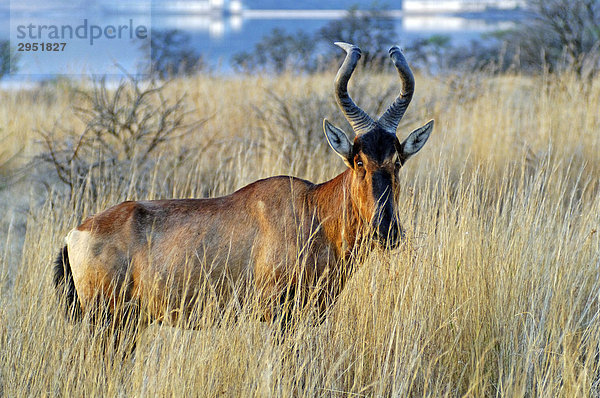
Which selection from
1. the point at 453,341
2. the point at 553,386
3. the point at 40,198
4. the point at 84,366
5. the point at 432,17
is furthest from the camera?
the point at 432,17

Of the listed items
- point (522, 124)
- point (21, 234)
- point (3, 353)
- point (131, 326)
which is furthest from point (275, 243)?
point (522, 124)

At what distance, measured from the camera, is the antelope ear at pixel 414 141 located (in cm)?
462

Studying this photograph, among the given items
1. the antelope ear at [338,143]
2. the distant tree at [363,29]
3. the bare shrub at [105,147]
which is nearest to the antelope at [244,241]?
the antelope ear at [338,143]

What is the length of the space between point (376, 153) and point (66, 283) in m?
2.16

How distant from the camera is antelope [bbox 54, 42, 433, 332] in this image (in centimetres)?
441

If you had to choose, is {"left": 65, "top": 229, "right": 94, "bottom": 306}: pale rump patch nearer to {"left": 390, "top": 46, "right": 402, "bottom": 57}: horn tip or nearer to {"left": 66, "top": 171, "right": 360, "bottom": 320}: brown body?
{"left": 66, "top": 171, "right": 360, "bottom": 320}: brown body

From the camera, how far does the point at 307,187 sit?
16.0 ft

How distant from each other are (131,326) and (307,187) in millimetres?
1480

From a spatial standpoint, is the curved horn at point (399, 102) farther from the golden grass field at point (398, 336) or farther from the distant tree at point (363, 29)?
the distant tree at point (363, 29)

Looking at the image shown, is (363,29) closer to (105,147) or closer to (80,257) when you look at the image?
(105,147)

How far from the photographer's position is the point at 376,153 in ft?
14.2

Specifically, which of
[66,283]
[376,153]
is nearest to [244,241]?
[376,153]

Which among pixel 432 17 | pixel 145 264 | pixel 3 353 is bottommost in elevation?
pixel 3 353

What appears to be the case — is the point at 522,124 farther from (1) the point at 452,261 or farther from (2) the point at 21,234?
(2) the point at 21,234
